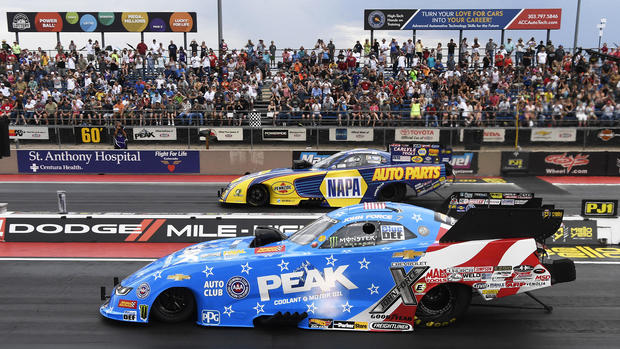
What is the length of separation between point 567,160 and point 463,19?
14.7 m

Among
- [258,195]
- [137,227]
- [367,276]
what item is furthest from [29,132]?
[367,276]

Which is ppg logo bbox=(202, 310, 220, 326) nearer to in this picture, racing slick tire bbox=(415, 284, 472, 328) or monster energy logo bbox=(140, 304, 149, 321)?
monster energy logo bbox=(140, 304, 149, 321)

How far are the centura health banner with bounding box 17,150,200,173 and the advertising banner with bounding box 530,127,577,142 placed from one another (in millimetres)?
13116

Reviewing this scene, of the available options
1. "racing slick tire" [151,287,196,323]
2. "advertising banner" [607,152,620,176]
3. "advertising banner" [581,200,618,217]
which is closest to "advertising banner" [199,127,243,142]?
"advertising banner" [607,152,620,176]

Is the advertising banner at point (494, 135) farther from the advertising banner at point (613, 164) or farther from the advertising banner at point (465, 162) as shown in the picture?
the advertising banner at point (613, 164)

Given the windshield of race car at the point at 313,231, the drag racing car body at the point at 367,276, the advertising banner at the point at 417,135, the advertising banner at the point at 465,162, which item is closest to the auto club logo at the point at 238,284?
the drag racing car body at the point at 367,276

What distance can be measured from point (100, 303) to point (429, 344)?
4.68 m

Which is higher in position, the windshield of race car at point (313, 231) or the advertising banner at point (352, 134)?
the advertising banner at point (352, 134)

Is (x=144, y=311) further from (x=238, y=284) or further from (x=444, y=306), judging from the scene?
(x=444, y=306)

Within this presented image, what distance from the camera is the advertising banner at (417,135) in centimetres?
2178

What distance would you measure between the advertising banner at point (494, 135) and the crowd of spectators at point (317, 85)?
1.64ft

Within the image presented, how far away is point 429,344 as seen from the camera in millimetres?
6516

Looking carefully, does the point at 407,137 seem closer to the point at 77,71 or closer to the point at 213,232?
the point at 213,232

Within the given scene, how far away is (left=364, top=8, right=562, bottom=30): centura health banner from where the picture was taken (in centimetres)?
3092
